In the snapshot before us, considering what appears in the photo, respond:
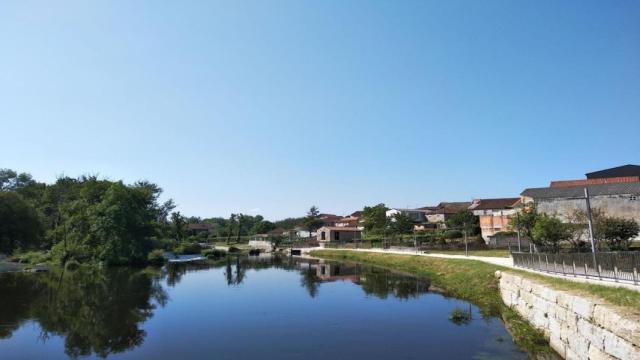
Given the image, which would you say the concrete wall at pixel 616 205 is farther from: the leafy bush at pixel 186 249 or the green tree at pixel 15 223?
the leafy bush at pixel 186 249

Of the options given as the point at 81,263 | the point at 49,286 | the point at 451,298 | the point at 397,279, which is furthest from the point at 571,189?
the point at 81,263

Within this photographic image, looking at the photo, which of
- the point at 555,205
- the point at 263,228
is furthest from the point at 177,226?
the point at 555,205

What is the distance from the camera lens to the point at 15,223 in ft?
171

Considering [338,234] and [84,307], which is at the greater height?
[338,234]

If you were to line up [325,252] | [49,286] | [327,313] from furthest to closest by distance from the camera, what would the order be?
1. [325,252]
2. [49,286]
3. [327,313]

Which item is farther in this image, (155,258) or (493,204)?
(493,204)

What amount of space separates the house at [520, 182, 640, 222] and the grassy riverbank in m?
15.3

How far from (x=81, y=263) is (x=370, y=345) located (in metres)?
57.9

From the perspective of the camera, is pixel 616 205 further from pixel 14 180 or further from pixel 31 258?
pixel 14 180

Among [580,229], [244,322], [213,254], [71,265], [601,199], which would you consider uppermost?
[601,199]

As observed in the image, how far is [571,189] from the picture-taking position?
188 ft

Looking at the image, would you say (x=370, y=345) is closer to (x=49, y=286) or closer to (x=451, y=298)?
(x=451, y=298)

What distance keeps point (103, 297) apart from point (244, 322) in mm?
15764

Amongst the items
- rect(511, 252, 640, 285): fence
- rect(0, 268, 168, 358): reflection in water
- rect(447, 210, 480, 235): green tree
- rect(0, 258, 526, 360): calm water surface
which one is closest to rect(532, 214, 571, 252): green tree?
rect(511, 252, 640, 285): fence
